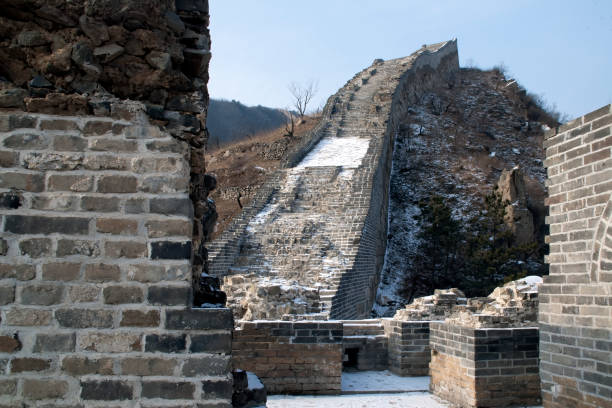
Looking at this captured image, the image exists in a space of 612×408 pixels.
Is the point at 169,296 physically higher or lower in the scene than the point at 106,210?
lower

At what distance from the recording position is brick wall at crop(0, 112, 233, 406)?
232 cm

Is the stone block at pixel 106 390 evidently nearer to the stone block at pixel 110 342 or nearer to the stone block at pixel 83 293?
the stone block at pixel 110 342

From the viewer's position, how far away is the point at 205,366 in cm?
237

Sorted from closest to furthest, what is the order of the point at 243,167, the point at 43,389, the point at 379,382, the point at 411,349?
the point at 43,389 < the point at 379,382 < the point at 411,349 < the point at 243,167

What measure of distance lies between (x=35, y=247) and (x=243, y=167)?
26309 mm

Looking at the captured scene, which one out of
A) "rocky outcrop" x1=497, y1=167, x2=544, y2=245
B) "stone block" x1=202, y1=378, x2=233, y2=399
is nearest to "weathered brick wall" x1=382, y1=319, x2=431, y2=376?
"stone block" x1=202, y1=378, x2=233, y2=399

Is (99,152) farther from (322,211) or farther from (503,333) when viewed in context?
(322,211)

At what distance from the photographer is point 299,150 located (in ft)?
68.7

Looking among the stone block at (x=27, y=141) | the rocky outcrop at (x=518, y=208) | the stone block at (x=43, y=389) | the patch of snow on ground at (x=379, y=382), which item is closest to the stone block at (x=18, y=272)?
A: the stone block at (x=43, y=389)

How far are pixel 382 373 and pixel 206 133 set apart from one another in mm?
5783

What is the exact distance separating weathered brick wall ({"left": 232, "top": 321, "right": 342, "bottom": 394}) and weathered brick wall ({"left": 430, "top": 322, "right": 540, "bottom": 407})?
Result: 1.47 meters

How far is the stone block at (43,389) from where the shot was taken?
2.28 m

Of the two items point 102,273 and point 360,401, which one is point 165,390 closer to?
point 102,273

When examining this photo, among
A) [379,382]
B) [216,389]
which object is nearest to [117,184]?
[216,389]
